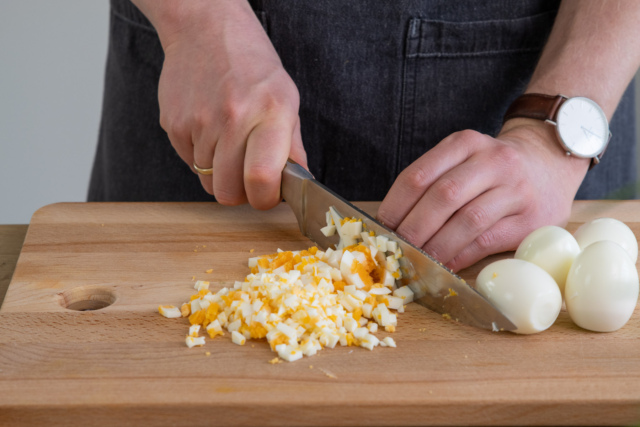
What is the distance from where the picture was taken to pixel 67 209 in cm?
149

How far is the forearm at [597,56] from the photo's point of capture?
1420mm

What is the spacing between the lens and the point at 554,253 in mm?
1090

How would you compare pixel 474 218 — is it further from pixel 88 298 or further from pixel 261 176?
pixel 88 298

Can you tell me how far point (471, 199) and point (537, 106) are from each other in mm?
317

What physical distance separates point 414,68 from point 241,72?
1.58 feet

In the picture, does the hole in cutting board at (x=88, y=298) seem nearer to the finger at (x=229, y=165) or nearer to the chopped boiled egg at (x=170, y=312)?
the chopped boiled egg at (x=170, y=312)

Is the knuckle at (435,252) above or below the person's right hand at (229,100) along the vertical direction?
below

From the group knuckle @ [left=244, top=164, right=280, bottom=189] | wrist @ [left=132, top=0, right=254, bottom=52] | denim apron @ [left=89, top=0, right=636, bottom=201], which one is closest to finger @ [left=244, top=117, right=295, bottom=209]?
knuckle @ [left=244, top=164, right=280, bottom=189]

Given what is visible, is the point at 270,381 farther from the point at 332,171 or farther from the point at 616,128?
the point at 616,128

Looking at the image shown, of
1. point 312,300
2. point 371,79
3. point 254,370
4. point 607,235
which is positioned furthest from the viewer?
point 371,79

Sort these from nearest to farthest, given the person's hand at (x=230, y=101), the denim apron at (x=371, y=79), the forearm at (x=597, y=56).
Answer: the person's hand at (x=230, y=101)
the forearm at (x=597, y=56)
the denim apron at (x=371, y=79)

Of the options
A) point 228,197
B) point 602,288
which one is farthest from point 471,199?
point 228,197

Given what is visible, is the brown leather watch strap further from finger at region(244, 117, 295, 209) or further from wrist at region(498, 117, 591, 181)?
finger at region(244, 117, 295, 209)

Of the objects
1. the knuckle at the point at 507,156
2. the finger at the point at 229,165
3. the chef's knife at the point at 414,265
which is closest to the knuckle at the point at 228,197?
the finger at the point at 229,165
